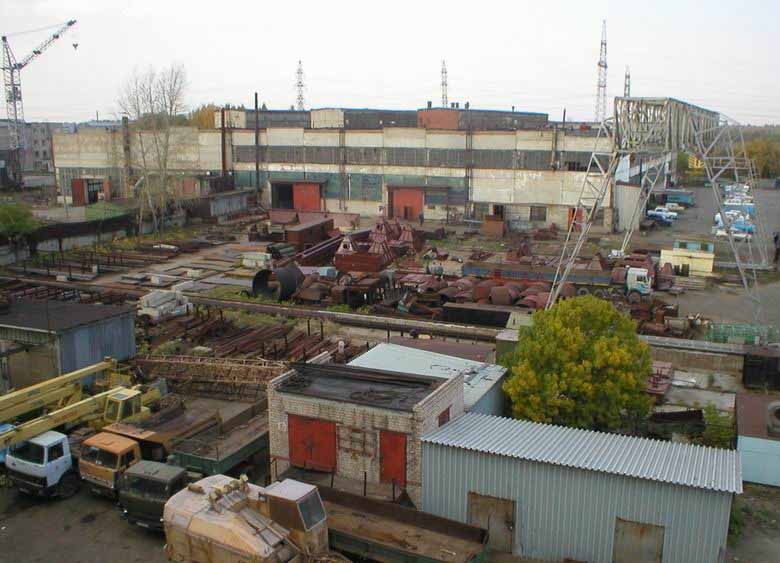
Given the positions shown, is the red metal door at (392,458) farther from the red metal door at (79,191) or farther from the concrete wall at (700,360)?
the red metal door at (79,191)

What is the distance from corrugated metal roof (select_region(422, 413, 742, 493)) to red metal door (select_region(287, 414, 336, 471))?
66.8 inches

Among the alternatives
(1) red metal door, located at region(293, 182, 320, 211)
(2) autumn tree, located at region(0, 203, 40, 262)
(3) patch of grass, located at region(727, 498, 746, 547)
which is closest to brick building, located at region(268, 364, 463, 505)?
(3) patch of grass, located at region(727, 498, 746, 547)

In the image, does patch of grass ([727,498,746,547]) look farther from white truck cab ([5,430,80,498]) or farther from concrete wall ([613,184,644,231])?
concrete wall ([613,184,644,231])

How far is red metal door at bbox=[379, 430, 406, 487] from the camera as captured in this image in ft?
36.0

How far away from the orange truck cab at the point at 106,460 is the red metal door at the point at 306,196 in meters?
38.5

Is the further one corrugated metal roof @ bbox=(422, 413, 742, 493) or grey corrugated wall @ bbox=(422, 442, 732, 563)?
corrugated metal roof @ bbox=(422, 413, 742, 493)

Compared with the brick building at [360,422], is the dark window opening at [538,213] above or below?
above

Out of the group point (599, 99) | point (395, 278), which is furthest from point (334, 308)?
point (599, 99)

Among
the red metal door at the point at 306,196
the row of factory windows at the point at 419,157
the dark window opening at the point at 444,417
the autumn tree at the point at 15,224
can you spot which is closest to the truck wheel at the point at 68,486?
the dark window opening at the point at 444,417

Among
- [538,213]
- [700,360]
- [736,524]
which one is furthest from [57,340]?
[538,213]

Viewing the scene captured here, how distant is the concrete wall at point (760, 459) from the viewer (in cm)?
1262

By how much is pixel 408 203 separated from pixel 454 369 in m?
33.8

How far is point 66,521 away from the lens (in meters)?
11.6

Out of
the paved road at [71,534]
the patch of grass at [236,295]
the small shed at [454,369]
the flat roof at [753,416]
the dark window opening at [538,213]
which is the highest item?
the dark window opening at [538,213]
